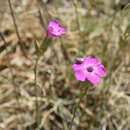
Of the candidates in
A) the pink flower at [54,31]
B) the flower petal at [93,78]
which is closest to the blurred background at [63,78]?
the pink flower at [54,31]

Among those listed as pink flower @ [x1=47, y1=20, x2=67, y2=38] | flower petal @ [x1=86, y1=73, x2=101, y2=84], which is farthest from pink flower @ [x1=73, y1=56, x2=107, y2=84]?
pink flower @ [x1=47, y1=20, x2=67, y2=38]

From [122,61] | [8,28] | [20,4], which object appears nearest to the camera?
[122,61]

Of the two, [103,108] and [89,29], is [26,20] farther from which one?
[103,108]

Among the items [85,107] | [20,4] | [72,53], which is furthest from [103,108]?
[20,4]

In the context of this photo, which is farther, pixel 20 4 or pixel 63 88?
pixel 20 4

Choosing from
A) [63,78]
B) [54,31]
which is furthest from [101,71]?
[63,78]

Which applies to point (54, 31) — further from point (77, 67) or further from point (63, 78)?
point (63, 78)

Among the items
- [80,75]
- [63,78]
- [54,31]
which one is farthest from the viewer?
[63,78]
